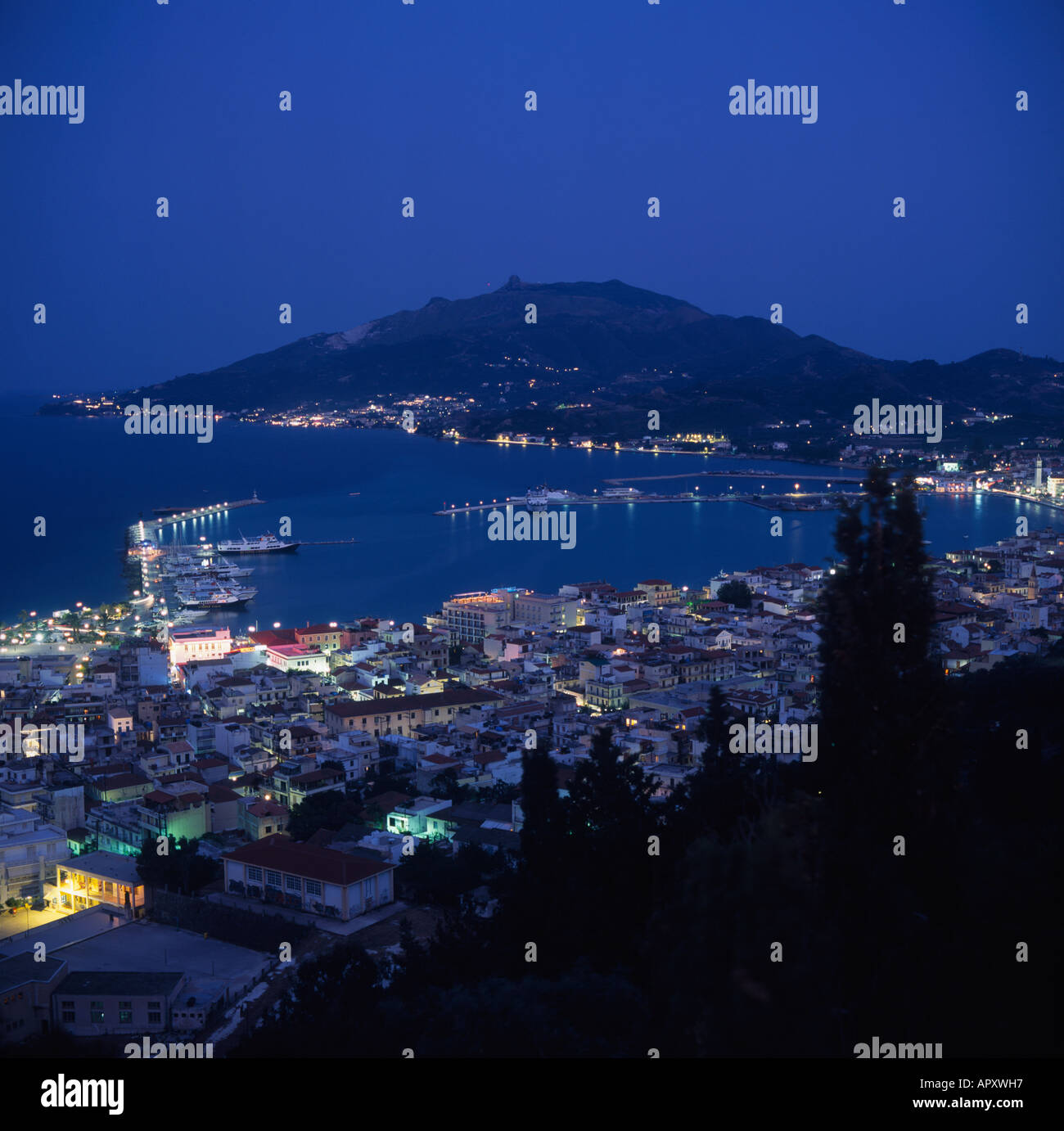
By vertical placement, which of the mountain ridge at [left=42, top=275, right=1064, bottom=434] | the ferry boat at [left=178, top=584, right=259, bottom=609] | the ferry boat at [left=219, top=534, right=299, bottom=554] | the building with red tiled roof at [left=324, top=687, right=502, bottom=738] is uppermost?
the mountain ridge at [left=42, top=275, right=1064, bottom=434]

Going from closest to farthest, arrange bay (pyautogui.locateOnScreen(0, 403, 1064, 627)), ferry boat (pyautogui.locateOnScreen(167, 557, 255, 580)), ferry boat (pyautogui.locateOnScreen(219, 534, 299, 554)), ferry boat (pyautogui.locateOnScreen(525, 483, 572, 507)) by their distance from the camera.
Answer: bay (pyautogui.locateOnScreen(0, 403, 1064, 627))
ferry boat (pyautogui.locateOnScreen(167, 557, 255, 580))
ferry boat (pyautogui.locateOnScreen(219, 534, 299, 554))
ferry boat (pyautogui.locateOnScreen(525, 483, 572, 507))

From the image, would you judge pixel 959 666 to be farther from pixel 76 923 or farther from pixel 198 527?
pixel 198 527

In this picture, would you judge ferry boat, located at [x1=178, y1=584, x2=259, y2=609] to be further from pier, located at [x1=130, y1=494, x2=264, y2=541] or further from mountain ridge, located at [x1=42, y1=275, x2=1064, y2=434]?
mountain ridge, located at [x1=42, y1=275, x2=1064, y2=434]

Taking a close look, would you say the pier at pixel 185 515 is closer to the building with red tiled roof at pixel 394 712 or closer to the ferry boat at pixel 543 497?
the ferry boat at pixel 543 497

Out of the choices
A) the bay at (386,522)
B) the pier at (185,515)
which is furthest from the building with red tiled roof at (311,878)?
the pier at (185,515)

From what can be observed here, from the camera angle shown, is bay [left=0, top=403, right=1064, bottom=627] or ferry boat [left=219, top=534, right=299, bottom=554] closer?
bay [left=0, top=403, right=1064, bottom=627]

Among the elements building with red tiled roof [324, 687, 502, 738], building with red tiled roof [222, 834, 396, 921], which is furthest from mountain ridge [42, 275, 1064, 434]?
building with red tiled roof [222, 834, 396, 921]
